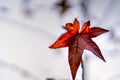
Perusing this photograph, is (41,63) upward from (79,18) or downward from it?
downward

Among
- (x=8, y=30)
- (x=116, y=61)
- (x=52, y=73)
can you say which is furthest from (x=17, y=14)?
(x=116, y=61)

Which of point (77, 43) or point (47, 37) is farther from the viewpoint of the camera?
point (47, 37)

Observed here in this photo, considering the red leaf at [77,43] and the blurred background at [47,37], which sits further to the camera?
the blurred background at [47,37]

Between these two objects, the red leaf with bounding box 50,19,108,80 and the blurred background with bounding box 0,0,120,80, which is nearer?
the red leaf with bounding box 50,19,108,80

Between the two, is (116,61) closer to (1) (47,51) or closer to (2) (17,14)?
(1) (47,51)
